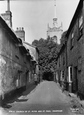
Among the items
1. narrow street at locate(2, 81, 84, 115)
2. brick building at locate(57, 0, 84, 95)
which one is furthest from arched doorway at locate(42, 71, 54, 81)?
narrow street at locate(2, 81, 84, 115)

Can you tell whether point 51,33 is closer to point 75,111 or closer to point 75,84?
point 75,84

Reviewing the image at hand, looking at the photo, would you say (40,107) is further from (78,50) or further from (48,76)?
(48,76)

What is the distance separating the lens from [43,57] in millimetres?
33688

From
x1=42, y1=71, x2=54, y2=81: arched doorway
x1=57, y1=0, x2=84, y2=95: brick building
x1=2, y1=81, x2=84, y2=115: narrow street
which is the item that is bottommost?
x1=42, y1=71, x2=54, y2=81: arched doorway

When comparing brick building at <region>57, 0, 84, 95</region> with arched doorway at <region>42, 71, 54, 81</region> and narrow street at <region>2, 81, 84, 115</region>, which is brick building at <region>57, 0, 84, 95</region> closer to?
narrow street at <region>2, 81, 84, 115</region>

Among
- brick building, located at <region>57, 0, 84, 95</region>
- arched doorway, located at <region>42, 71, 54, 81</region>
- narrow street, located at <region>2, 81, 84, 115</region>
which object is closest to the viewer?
narrow street, located at <region>2, 81, 84, 115</region>

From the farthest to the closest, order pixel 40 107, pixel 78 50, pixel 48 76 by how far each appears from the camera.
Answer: pixel 48 76
pixel 78 50
pixel 40 107

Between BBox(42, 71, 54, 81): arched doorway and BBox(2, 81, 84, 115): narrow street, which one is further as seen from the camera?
BBox(42, 71, 54, 81): arched doorway

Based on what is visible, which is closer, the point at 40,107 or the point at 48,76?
the point at 40,107

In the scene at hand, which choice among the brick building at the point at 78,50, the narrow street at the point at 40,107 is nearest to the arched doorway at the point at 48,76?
the brick building at the point at 78,50

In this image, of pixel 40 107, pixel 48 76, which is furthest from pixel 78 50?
pixel 48 76

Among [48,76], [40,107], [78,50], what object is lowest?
[48,76]

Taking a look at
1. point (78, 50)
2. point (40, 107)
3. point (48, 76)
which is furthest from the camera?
point (48, 76)

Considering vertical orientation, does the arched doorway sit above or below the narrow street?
below
